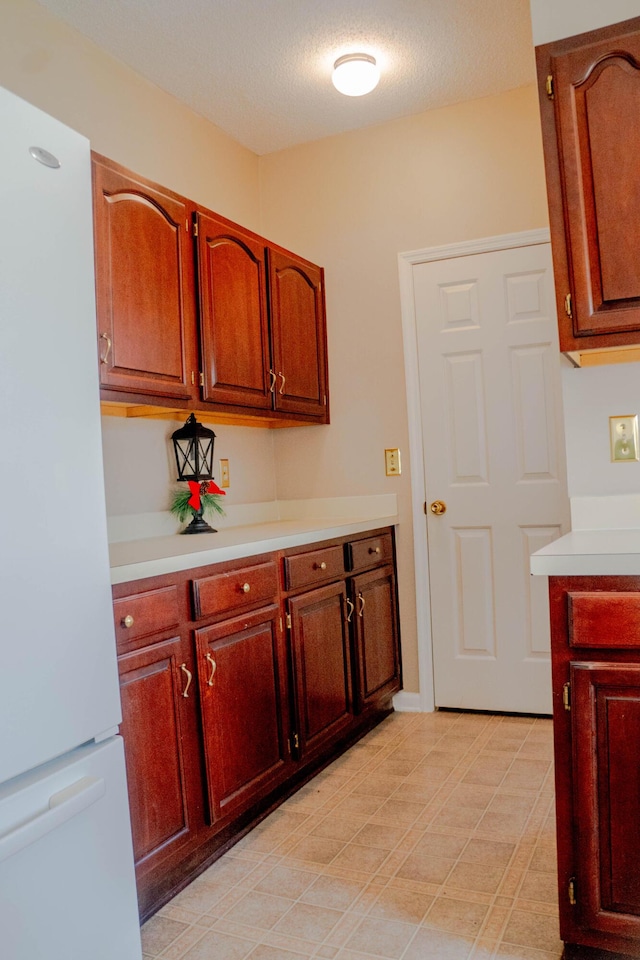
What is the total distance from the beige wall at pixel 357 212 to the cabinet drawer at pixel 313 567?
600 mm

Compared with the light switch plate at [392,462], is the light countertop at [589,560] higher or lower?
lower

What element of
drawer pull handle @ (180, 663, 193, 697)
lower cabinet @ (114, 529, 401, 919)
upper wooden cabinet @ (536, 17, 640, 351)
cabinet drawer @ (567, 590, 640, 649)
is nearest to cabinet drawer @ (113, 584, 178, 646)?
lower cabinet @ (114, 529, 401, 919)

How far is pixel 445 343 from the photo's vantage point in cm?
337

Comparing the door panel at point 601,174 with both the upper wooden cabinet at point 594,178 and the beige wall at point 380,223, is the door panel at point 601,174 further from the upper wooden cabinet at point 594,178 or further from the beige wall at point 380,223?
the beige wall at point 380,223

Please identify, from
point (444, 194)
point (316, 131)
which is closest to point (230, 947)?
point (444, 194)

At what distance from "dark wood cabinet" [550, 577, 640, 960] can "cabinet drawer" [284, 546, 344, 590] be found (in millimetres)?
1150

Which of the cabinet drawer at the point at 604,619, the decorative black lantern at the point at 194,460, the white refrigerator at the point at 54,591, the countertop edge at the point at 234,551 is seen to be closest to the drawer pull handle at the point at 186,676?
the countertop edge at the point at 234,551

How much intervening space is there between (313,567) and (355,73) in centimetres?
186

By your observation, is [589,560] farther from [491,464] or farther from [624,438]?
[491,464]

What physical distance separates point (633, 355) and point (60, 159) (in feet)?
4.98

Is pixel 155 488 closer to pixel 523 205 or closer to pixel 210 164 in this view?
pixel 210 164

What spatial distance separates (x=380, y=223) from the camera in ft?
11.4

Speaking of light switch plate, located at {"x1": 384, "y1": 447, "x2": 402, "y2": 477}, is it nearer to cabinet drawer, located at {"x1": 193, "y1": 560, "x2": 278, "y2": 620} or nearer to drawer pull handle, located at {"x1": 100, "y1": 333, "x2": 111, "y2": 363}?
cabinet drawer, located at {"x1": 193, "y1": 560, "x2": 278, "y2": 620}

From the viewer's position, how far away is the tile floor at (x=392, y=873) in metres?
1.75
